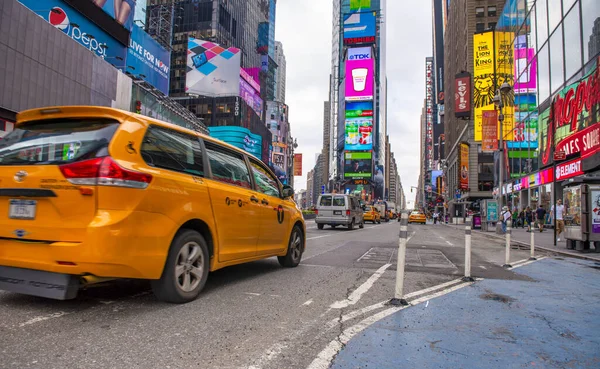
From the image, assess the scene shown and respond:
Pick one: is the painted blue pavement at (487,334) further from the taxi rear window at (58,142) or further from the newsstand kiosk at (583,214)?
the newsstand kiosk at (583,214)

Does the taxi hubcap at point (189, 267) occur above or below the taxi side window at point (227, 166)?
below

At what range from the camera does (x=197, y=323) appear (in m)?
3.37

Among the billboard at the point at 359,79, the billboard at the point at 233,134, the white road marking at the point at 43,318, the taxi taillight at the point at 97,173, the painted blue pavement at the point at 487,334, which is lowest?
the painted blue pavement at the point at 487,334

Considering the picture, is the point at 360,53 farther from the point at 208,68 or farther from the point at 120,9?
the point at 120,9

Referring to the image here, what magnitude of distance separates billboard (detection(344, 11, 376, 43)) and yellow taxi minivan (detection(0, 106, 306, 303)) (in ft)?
488

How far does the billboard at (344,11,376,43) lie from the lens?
461 ft

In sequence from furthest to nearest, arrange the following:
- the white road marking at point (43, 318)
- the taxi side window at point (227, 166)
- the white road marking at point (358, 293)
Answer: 1. the taxi side window at point (227, 166)
2. the white road marking at point (358, 293)
3. the white road marking at point (43, 318)

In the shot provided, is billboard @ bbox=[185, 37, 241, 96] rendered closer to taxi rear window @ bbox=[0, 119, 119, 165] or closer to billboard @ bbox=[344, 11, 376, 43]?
taxi rear window @ bbox=[0, 119, 119, 165]

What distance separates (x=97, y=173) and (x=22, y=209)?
2.80ft

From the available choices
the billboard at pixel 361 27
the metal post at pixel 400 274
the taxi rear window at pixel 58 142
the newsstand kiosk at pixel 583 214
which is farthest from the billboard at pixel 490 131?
the billboard at pixel 361 27

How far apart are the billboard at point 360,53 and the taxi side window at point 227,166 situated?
142 meters

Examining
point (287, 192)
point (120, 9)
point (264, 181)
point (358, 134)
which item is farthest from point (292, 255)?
point (358, 134)

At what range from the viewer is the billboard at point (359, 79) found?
13738cm

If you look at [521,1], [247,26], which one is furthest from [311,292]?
[247,26]
